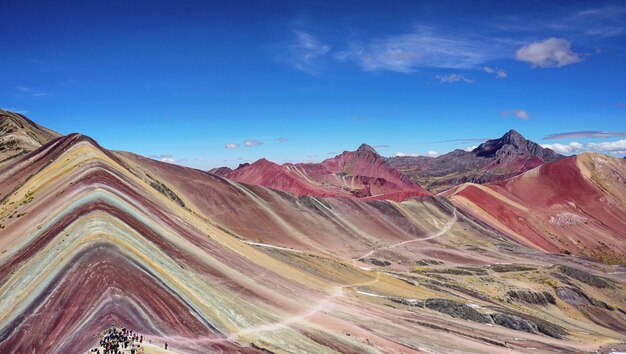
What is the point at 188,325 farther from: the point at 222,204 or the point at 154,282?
the point at 222,204

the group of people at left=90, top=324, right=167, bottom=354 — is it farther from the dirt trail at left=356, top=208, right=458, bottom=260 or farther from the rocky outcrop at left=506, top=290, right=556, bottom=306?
the dirt trail at left=356, top=208, right=458, bottom=260

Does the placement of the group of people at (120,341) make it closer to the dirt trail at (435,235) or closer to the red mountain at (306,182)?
the dirt trail at (435,235)

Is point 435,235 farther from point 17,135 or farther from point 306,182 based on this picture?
point 17,135

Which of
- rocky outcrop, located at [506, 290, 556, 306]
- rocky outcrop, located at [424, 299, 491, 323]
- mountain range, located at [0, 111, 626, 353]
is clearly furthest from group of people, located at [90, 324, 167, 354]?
rocky outcrop, located at [506, 290, 556, 306]

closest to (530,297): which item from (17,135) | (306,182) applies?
(17,135)

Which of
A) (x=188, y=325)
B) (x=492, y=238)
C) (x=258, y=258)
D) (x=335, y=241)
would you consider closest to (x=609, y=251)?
(x=492, y=238)
